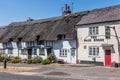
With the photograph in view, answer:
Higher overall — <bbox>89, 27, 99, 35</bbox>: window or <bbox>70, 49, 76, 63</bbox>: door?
<bbox>89, 27, 99, 35</bbox>: window

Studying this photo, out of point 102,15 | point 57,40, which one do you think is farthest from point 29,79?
point 57,40

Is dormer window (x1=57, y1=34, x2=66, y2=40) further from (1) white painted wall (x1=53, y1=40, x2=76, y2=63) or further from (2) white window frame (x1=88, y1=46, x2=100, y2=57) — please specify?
(2) white window frame (x1=88, y1=46, x2=100, y2=57)

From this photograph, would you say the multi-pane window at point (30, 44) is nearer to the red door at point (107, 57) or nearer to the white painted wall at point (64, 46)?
the white painted wall at point (64, 46)

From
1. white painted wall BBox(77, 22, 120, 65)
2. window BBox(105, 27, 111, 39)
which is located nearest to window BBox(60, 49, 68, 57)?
white painted wall BBox(77, 22, 120, 65)

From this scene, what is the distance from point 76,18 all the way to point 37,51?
1005cm

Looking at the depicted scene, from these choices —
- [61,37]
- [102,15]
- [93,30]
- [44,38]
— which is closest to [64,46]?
[61,37]

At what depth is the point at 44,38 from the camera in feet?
151

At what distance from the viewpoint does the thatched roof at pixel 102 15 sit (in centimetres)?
3616

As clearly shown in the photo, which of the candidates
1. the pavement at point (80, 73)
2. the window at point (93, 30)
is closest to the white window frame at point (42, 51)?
the window at point (93, 30)

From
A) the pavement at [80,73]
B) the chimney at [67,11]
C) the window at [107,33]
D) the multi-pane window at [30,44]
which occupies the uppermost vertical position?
the chimney at [67,11]

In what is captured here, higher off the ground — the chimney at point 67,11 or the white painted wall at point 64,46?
the chimney at point 67,11

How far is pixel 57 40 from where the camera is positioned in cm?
4406

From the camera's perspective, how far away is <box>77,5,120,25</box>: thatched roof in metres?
36.2

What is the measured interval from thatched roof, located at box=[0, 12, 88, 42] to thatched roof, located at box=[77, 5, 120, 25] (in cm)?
238
